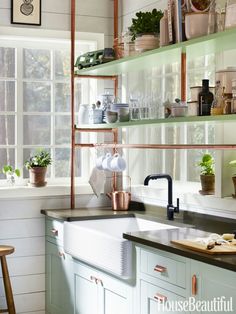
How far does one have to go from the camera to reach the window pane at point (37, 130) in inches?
190

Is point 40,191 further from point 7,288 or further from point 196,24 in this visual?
point 196,24

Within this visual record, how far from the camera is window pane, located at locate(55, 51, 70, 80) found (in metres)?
4.92

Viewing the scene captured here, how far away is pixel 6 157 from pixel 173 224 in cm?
155

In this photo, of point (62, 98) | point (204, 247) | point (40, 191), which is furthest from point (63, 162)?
point (204, 247)

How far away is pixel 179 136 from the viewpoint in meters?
4.16

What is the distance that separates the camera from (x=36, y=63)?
16.0 feet

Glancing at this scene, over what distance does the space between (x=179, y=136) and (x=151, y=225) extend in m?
0.61

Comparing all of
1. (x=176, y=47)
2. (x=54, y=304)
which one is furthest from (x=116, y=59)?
(x=54, y=304)

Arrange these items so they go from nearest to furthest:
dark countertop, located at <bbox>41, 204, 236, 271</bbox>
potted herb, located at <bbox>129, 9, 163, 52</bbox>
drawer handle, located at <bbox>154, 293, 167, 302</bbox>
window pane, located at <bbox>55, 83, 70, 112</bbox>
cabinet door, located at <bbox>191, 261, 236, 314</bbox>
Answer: cabinet door, located at <bbox>191, 261, 236, 314</bbox> → dark countertop, located at <bbox>41, 204, 236, 271</bbox> → drawer handle, located at <bbox>154, 293, 167, 302</bbox> → potted herb, located at <bbox>129, 9, 163, 52</bbox> → window pane, located at <bbox>55, 83, 70, 112</bbox>

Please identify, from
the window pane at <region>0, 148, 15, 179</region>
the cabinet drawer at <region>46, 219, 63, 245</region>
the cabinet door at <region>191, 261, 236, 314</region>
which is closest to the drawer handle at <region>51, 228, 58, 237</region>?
the cabinet drawer at <region>46, 219, 63, 245</region>

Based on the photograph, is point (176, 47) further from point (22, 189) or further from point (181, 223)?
point (22, 189)

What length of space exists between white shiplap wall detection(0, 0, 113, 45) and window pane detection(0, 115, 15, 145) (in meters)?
0.70

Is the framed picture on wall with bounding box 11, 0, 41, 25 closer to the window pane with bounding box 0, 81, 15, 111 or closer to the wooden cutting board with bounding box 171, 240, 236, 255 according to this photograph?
the window pane with bounding box 0, 81, 15, 111

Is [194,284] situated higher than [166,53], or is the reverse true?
[166,53]
